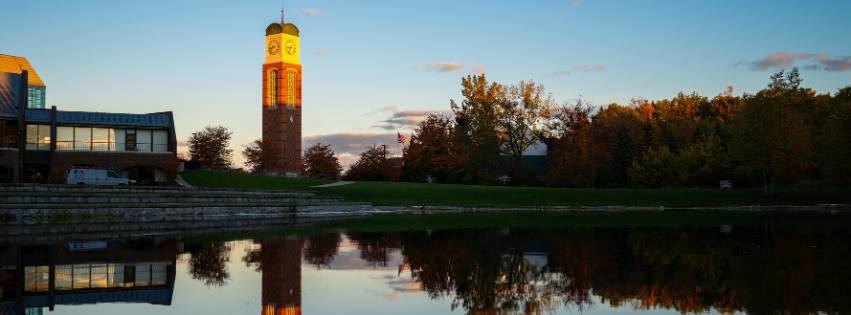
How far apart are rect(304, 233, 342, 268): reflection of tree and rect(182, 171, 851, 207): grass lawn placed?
23.3m

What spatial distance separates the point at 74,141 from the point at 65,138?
2.01 feet

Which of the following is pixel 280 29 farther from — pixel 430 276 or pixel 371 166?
pixel 430 276

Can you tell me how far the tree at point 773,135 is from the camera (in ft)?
199

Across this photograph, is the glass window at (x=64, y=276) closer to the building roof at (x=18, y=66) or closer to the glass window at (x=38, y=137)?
the glass window at (x=38, y=137)

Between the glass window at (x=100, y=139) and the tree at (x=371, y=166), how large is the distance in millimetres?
26555

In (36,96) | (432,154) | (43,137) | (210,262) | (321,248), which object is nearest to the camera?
(210,262)

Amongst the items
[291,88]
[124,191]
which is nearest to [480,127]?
[124,191]

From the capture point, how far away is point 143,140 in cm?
5638

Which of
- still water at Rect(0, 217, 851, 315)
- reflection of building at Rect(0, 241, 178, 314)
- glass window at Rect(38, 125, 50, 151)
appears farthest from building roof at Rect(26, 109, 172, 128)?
reflection of building at Rect(0, 241, 178, 314)

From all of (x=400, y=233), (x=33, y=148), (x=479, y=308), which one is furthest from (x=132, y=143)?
(x=479, y=308)

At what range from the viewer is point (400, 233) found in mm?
29922

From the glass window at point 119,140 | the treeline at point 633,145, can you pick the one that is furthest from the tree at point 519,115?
the glass window at point 119,140

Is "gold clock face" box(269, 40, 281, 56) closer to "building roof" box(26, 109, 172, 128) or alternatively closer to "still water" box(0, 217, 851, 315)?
"building roof" box(26, 109, 172, 128)

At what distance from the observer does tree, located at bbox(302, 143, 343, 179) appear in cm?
8888
